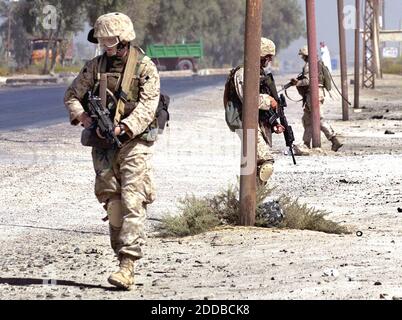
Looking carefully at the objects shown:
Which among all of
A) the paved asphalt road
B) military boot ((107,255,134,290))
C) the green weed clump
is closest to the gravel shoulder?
military boot ((107,255,134,290))

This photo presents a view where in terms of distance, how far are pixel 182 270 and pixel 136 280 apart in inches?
21.7

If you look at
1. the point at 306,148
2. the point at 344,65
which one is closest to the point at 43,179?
the point at 306,148

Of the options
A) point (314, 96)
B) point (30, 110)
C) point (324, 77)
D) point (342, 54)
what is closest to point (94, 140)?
point (314, 96)

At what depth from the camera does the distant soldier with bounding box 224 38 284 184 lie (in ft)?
40.1

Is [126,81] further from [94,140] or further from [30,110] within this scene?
[30,110]

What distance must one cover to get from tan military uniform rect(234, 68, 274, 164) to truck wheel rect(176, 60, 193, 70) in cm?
9777

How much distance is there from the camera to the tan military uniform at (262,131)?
1218cm

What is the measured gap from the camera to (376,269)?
9.25 metres

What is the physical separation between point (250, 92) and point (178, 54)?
95136 mm

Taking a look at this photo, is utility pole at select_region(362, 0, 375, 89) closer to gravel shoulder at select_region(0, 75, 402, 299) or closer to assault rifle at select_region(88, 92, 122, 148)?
gravel shoulder at select_region(0, 75, 402, 299)

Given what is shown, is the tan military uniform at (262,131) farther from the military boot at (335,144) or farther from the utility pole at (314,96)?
the military boot at (335,144)

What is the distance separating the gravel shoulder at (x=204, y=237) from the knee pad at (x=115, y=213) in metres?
0.42

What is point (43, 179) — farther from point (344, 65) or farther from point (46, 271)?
point (344, 65)
